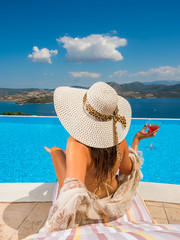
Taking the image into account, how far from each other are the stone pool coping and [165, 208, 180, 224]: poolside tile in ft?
0.42

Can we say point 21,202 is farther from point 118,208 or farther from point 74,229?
point 74,229

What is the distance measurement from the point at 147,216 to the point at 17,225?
3.89ft

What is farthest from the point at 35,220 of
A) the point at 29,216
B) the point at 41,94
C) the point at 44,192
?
the point at 41,94

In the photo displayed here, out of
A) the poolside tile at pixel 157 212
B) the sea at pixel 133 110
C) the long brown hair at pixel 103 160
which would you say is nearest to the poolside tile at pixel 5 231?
the long brown hair at pixel 103 160

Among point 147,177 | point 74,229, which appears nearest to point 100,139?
point 74,229

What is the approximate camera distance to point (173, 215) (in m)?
1.86

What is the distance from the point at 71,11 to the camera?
38.5 meters

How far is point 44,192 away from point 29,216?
1.28 feet

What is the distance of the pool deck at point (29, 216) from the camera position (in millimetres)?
1621

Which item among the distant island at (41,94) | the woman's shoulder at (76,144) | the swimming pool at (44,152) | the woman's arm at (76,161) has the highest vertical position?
the distant island at (41,94)

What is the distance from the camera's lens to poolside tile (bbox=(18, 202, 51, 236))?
163 centimetres

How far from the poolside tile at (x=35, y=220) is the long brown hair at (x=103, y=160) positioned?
985 mm

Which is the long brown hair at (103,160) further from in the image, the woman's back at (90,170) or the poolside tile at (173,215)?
the poolside tile at (173,215)

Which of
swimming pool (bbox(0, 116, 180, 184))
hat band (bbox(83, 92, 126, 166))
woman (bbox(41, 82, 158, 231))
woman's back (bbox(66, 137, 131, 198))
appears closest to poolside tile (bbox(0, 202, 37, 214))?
woman (bbox(41, 82, 158, 231))
